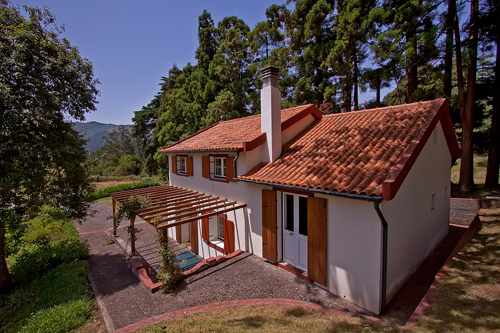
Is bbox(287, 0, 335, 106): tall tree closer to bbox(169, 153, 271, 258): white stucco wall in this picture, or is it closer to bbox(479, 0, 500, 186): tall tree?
bbox(479, 0, 500, 186): tall tree

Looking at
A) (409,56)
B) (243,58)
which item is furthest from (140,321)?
(243,58)

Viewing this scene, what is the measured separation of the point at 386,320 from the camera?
5.57 metres

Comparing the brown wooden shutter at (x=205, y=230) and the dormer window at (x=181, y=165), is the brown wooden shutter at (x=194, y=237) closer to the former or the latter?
the brown wooden shutter at (x=205, y=230)

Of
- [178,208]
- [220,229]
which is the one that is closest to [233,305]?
[178,208]

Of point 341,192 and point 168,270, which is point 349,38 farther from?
point 168,270

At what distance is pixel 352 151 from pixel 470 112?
11.9 metres

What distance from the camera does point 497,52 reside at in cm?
1499

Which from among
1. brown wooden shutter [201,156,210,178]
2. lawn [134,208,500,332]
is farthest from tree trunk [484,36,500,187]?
brown wooden shutter [201,156,210,178]

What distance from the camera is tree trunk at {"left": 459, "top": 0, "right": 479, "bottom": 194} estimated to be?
13.8 meters

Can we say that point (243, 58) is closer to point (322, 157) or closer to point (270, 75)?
point (270, 75)

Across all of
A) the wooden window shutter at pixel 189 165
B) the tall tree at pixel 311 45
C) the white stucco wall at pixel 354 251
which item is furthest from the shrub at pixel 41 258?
the tall tree at pixel 311 45

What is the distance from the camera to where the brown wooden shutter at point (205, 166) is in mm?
12117

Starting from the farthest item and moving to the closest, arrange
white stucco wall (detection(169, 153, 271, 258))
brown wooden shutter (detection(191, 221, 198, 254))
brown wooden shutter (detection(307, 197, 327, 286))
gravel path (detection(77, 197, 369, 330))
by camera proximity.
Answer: brown wooden shutter (detection(191, 221, 198, 254)) → white stucco wall (detection(169, 153, 271, 258)) → brown wooden shutter (detection(307, 197, 327, 286)) → gravel path (detection(77, 197, 369, 330))

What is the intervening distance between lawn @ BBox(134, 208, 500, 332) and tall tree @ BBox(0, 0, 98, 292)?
262 inches
